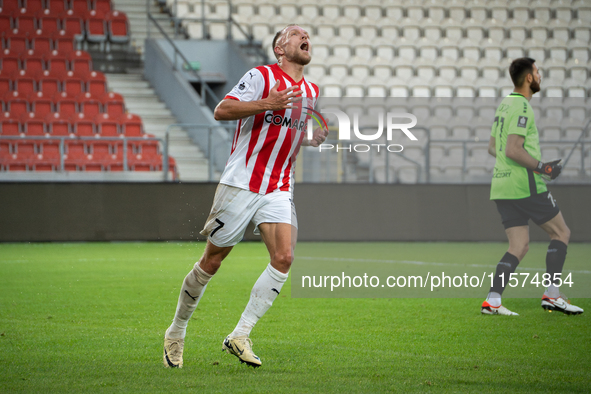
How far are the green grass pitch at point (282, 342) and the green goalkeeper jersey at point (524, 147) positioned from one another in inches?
41.5

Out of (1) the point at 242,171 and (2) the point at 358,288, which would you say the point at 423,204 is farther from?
(1) the point at 242,171

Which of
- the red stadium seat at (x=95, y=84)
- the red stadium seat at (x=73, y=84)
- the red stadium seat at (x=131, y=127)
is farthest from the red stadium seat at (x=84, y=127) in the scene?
the red stadium seat at (x=73, y=84)

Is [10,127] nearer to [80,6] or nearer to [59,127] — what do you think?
[59,127]

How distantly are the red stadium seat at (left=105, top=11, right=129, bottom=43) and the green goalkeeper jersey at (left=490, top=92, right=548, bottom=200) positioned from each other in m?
16.7

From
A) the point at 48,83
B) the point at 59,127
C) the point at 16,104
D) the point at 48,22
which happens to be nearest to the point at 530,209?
the point at 59,127

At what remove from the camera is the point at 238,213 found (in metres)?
4.26

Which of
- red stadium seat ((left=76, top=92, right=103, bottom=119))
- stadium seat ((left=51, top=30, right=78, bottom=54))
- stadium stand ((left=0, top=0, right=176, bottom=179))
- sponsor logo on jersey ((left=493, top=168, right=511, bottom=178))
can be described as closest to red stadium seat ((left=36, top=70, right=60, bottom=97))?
stadium stand ((left=0, top=0, right=176, bottom=179))

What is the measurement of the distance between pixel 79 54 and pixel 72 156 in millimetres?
6125

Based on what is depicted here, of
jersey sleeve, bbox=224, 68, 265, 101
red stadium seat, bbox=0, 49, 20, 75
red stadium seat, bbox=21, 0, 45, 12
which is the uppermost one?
red stadium seat, bbox=21, 0, 45, 12

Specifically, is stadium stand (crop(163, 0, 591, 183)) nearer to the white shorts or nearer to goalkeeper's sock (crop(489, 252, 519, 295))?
goalkeeper's sock (crop(489, 252, 519, 295))

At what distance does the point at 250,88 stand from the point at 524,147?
2842mm

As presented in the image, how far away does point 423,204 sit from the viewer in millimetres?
14609

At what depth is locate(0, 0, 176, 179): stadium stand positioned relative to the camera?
1409 centimetres

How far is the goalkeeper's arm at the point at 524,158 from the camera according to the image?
5.94 metres
